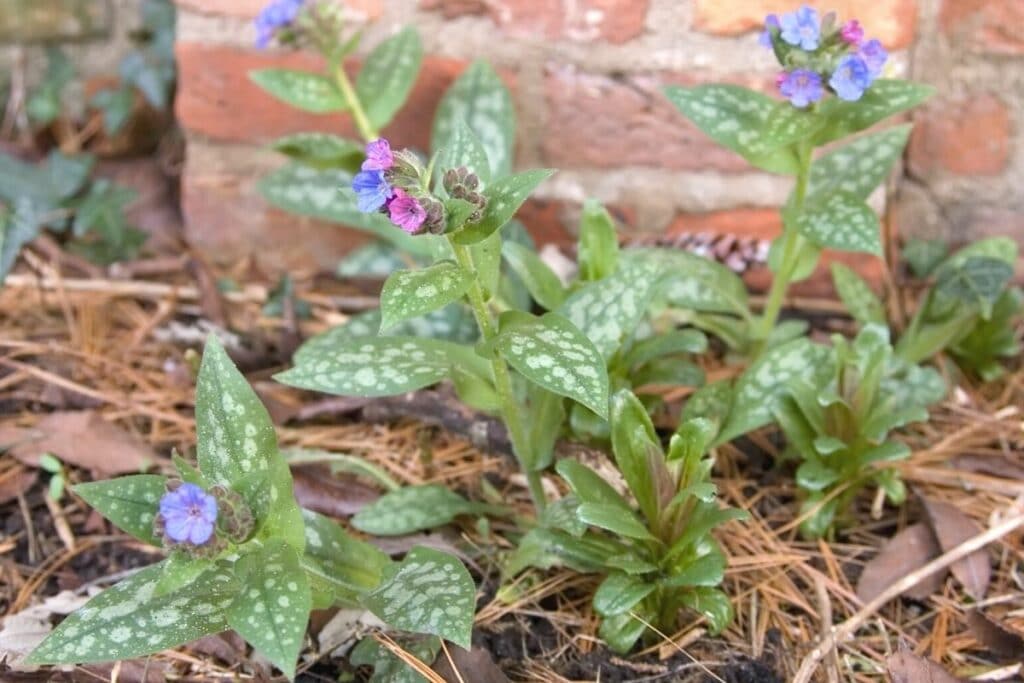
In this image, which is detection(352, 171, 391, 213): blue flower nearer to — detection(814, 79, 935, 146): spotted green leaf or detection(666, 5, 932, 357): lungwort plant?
detection(666, 5, 932, 357): lungwort plant

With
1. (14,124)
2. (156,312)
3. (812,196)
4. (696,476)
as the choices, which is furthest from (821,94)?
(14,124)

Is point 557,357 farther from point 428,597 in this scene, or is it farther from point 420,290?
point 428,597

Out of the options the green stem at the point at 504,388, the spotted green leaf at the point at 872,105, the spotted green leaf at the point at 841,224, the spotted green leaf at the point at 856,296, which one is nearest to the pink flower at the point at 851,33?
the spotted green leaf at the point at 872,105

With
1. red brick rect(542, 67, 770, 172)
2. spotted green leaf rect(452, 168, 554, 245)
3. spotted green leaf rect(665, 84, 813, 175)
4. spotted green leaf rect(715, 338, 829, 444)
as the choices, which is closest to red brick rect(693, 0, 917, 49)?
red brick rect(542, 67, 770, 172)

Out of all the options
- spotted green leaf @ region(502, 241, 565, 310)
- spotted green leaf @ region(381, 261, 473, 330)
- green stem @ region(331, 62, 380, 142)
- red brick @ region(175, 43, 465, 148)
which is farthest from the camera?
red brick @ region(175, 43, 465, 148)

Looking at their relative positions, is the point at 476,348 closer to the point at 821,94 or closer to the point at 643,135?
the point at 821,94

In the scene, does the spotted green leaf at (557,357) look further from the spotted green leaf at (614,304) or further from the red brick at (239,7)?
the red brick at (239,7)
